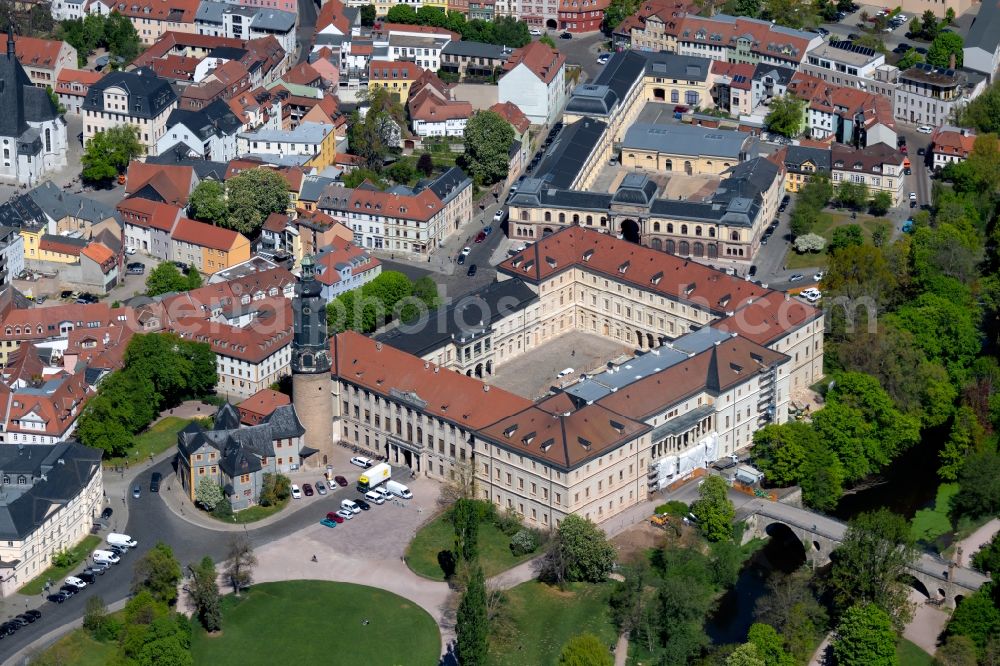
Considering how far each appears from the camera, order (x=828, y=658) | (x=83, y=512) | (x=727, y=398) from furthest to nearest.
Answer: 1. (x=727, y=398)
2. (x=83, y=512)
3. (x=828, y=658)

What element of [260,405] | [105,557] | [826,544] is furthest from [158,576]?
[826,544]

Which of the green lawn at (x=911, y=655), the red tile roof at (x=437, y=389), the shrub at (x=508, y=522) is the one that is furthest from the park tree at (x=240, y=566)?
the green lawn at (x=911, y=655)

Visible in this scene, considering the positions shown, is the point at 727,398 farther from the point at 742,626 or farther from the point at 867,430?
the point at 742,626

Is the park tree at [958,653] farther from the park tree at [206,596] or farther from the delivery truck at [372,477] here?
the park tree at [206,596]

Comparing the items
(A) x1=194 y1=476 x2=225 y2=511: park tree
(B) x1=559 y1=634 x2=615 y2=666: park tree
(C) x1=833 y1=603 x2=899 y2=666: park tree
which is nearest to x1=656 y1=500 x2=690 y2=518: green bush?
(C) x1=833 y1=603 x2=899 y2=666: park tree

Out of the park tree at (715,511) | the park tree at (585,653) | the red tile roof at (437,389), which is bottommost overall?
Result: the park tree at (585,653)

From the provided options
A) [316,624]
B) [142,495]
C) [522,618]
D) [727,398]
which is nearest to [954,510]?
[727,398]
